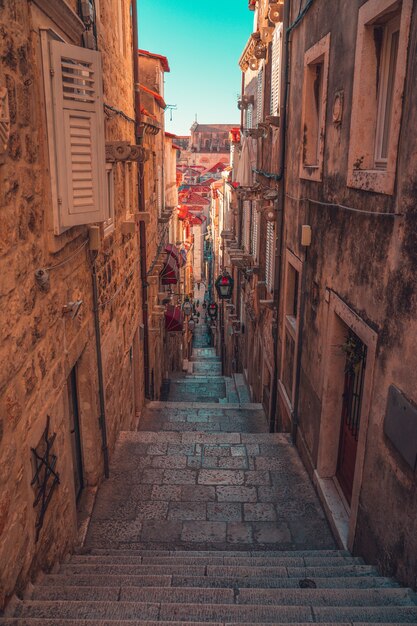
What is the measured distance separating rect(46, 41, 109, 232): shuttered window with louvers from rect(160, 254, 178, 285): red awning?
10.7m

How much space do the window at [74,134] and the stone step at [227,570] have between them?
2935 mm

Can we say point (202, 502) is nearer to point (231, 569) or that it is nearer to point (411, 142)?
point (231, 569)

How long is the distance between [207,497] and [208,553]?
132cm

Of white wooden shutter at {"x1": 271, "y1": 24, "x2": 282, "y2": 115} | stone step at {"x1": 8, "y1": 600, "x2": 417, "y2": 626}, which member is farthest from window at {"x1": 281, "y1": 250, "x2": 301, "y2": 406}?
stone step at {"x1": 8, "y1": 600, "x2": 417, "y2": 626}

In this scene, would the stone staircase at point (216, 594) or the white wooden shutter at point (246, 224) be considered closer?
the stone staircase at point (216, 594)

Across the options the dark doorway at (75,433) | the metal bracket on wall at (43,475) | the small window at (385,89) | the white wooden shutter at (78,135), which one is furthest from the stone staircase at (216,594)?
the small window at (385,89)

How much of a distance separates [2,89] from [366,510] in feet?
14.5

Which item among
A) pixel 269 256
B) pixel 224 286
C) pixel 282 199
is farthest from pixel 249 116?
pixel 282 199

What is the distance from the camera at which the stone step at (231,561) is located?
4.66 meters

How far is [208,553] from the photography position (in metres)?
5.23

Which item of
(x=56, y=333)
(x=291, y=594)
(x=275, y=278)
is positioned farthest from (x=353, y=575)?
(x=275, y=278)

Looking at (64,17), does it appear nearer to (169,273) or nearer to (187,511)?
(187,511)

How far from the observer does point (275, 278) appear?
949 cm

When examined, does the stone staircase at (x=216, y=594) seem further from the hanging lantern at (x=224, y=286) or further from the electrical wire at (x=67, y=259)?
the hanging lantern at (x=224, y=286)
